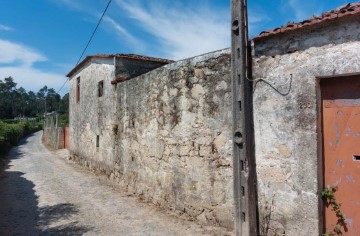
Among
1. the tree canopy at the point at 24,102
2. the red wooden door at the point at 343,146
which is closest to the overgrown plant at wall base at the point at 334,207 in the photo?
the red wooden door at the point at 343,146

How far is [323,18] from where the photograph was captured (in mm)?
3881

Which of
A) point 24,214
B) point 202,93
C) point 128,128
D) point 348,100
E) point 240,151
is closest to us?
point 348,100

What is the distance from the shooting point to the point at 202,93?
5891 mm

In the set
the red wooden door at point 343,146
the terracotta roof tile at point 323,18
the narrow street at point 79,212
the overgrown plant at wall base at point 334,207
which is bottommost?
the narrow street at point 79,212

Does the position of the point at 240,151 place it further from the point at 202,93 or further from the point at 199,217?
the point at 199,217

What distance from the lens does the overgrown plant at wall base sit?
3.97m

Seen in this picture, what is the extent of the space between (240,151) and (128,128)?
5177 mm

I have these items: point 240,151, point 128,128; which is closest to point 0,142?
point 128,128

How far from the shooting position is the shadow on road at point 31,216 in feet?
19.1

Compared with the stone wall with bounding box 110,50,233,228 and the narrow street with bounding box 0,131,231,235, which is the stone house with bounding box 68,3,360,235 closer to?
the stone wall with bounding box 110,50,233,228

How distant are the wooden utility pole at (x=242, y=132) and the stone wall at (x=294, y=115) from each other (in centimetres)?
11

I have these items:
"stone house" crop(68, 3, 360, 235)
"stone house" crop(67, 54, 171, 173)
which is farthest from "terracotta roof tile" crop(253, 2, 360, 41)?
"stone house" crop(67, 54, 171, 173)

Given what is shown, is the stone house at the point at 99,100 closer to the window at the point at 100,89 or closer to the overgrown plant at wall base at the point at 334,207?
the window at the point at 100,89

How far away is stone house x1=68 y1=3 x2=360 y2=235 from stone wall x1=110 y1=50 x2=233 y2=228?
0.07 ft
